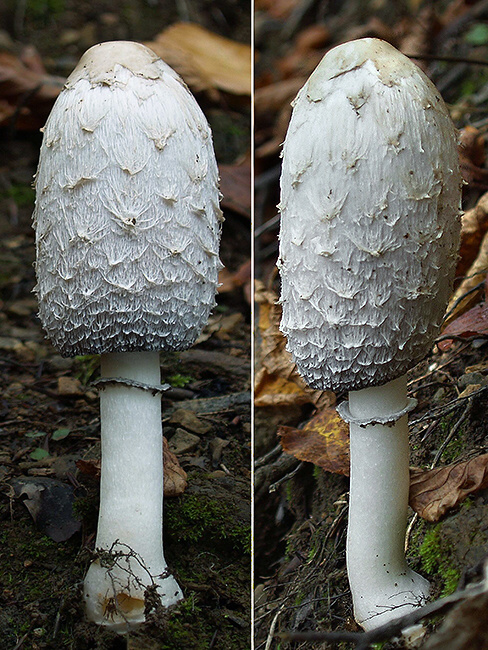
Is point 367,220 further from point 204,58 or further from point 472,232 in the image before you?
point 204,58

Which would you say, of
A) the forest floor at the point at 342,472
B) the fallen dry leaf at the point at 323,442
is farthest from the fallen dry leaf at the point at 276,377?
the fallen dry leaf at the point at 323,442

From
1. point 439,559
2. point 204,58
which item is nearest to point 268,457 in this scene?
point 439,559

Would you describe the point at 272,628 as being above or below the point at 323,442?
below

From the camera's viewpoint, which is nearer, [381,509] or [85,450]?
[381,509]

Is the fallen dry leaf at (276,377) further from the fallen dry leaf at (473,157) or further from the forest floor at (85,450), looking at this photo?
the fallen dry leaf at (473,157)

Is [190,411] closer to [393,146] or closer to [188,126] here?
[188,126]

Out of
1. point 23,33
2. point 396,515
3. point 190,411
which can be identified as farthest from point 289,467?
point 23,33

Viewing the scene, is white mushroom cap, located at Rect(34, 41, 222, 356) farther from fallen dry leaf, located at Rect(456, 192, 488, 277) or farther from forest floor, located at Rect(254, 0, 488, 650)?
fallen dry leaf, located at Rect(456, 192, 488, 277)
